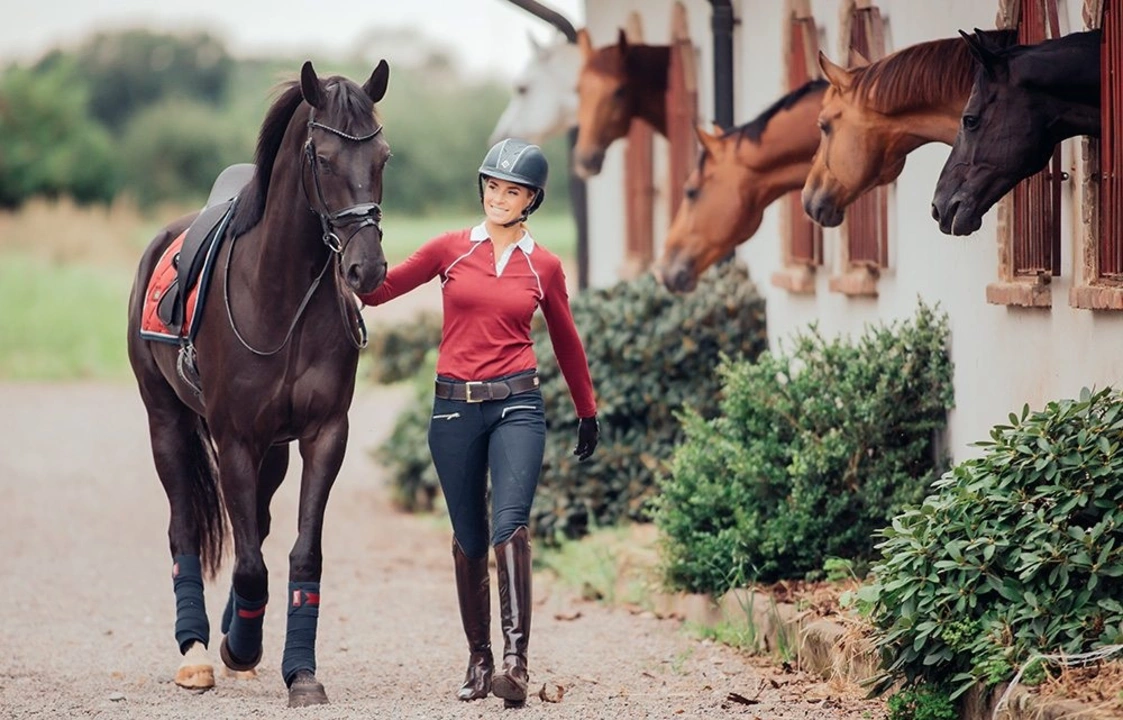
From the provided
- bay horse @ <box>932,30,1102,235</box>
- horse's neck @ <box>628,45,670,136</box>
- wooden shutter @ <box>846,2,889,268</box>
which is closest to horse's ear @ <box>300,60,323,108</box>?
bay horse @ <box>932,30,1102,235</box>

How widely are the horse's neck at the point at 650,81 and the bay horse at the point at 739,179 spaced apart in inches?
101

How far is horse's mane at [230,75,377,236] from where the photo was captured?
20.5ft

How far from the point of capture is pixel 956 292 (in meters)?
7.75

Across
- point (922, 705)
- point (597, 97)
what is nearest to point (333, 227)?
point (922, 705)

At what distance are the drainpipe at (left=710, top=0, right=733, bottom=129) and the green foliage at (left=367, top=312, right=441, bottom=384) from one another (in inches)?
165

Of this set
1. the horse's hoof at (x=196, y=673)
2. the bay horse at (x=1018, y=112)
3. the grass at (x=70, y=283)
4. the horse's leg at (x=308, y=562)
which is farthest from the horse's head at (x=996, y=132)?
the grass at (x=70, y=283)

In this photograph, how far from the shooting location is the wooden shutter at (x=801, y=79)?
9.94 meters

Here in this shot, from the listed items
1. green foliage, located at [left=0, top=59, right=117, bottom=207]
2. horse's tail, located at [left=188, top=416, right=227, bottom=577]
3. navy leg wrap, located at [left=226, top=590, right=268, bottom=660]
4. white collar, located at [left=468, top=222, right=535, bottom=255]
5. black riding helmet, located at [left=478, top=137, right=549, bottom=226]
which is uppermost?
green foliage, located at [left=0, top=59, right=117, bottom=207]

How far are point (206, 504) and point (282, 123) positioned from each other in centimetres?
184

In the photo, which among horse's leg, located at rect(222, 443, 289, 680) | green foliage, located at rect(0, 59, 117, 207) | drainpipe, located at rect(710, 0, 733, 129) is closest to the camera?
horse's leg, located at rect(222, 443, 289, 680)

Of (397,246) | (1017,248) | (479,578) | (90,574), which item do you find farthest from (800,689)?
(397,246)

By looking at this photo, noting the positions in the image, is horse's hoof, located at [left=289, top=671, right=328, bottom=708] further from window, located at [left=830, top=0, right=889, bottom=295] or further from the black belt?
window, located at [left=830, top=0, right=889, bottom=295]

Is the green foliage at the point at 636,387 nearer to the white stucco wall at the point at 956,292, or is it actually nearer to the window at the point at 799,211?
the white stucco wall at the point at 956,292

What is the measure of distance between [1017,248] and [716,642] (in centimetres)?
212
